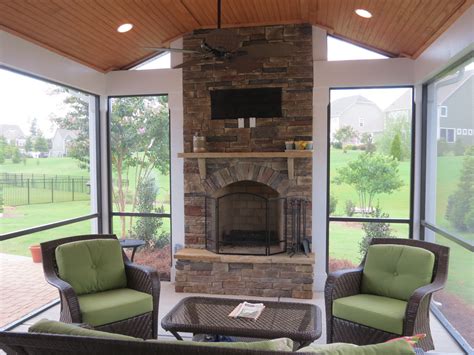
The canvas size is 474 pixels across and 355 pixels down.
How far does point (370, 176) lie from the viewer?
5043 millimetres

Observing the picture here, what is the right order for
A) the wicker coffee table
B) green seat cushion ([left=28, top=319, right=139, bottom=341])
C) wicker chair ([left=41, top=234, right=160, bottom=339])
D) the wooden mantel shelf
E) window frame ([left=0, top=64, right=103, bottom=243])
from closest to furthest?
green seat cushion ([left=28, top=319, right=139, bottom=341]) < the wicker coffee table < wicker chair ([left=41, top=234, right=160, bottom=339]) < window frame ([left=0, top=64, right=103, bottom=243]) < the wooden mantel shelf

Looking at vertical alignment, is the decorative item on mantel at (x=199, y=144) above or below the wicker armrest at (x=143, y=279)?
above

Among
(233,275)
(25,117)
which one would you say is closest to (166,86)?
(25,117)

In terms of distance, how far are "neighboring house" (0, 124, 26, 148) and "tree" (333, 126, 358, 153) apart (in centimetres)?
370

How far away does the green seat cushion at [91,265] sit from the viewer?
3496 mm

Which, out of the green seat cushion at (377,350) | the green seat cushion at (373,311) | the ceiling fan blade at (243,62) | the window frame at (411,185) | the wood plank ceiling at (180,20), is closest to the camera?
the green seat cushion at (377,350)

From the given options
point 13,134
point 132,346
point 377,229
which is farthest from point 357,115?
point 132,346

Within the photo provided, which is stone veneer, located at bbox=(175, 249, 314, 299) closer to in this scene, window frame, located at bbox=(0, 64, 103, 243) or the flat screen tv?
window frame, located at bbox=(0, 64, 103, 243)

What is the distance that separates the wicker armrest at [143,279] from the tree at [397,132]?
3168 mm

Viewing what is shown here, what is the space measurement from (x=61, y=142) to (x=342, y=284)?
3.73 meters

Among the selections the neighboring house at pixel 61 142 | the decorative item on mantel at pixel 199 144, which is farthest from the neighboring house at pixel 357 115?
the neighboring house at pixel 61 142

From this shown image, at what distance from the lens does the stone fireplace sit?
4863mm

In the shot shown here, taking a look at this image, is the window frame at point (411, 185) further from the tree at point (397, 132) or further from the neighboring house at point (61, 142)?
the neighboring house at point (61, 142)

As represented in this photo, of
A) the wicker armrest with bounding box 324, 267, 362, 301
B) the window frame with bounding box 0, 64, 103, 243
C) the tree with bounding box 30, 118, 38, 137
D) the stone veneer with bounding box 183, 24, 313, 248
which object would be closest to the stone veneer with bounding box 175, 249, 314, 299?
the stone veneer with bounding box 183, 24, 313, 248
